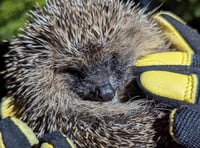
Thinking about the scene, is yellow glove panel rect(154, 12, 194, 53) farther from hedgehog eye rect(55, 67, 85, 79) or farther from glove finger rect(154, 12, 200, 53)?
hedgehog eye rect(55, 67, 85, 79)

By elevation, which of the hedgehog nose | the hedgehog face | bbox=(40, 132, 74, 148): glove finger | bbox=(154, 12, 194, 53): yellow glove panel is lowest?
bbox=(40, 132, 74, 148): glove finger

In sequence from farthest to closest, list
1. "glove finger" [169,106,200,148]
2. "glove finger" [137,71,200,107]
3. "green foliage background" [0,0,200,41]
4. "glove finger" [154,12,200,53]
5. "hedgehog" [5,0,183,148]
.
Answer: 1. "green foliage background" [0,0,200,41]
2. "glove finger" [154,12,200,53]
3. "hedgehog" [5,0,183,148]
4. "glove finger" [137,71,200,107]
5. "glove finger" [169,106,200,148]

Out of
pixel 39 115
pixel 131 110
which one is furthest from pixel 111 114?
pixel 39 115

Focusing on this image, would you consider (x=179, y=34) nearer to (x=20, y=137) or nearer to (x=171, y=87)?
(x=171, y=87)

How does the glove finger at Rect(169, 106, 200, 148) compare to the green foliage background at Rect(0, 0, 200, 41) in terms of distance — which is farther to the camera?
the green foliage background at Rect(0, 0, 200, 41)

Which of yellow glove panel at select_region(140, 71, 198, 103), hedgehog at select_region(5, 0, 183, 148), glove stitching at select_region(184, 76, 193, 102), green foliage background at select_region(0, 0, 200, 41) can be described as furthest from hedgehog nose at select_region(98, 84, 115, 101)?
green foliage background at select_region(0, 0, 200, 41)

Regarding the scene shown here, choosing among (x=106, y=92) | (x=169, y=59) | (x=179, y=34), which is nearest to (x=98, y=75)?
(x=106, y=92)

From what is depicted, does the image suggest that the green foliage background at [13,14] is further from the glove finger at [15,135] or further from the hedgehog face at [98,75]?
the glove finger at [15,135]
